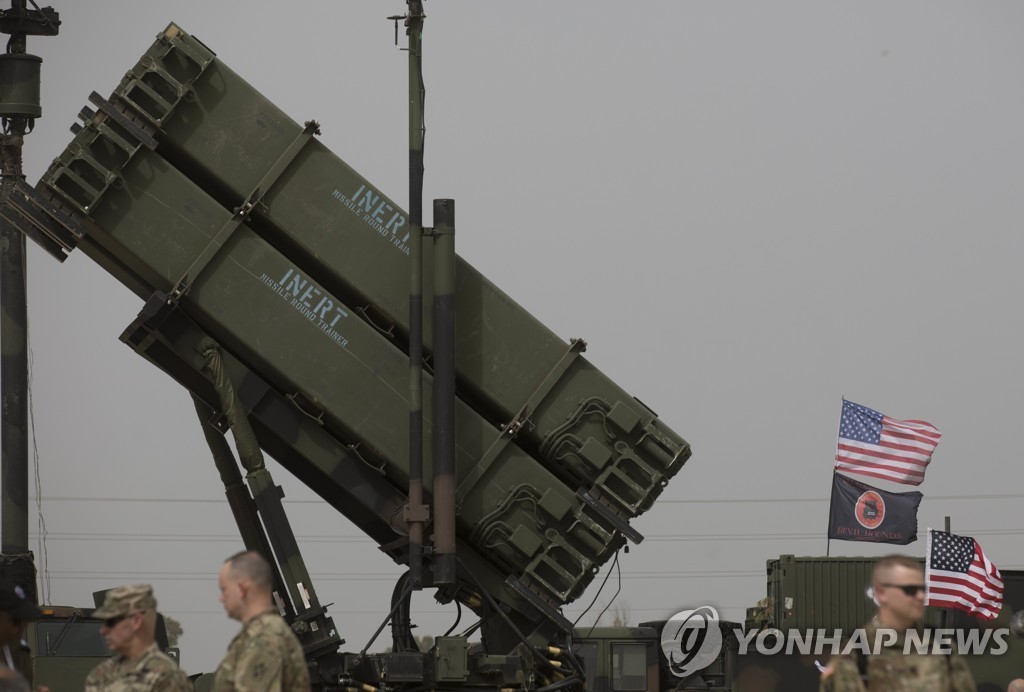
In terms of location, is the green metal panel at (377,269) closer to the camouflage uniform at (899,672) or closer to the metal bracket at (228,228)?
the metal bracket at (228,228)

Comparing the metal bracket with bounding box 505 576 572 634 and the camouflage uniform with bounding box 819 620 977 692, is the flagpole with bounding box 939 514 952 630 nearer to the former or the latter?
the metal bracket with bounding box 505 576 572 634

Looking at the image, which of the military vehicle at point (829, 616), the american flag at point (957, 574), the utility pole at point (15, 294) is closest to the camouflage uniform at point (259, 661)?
the utility pole at point (15, 294)

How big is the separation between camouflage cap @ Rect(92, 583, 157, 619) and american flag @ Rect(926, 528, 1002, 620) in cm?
1026

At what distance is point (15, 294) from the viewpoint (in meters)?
15.3

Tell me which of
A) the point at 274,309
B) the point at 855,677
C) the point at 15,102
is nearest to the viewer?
the point at 855,677

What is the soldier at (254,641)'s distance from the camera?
20.0 feet

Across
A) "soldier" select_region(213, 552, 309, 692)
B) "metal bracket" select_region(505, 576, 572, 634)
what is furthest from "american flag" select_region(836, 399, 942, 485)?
"soldier" select_region(213, 552, 309, 692)

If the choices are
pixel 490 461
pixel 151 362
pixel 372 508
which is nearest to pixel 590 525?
pixel 490 461

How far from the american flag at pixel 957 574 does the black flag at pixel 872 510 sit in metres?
3.21

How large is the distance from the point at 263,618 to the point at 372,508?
4989mm

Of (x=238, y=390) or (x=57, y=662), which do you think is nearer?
(x=238, y=390)

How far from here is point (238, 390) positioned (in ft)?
36.1

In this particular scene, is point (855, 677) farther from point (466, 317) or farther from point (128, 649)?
point (466, 317)

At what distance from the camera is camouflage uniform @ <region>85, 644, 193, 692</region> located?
6207 mm
